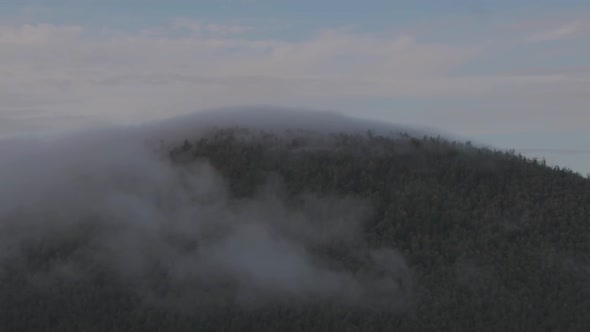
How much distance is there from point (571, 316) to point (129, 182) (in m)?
86.8

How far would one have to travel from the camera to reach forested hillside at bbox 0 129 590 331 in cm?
13475

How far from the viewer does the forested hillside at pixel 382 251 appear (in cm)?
13475

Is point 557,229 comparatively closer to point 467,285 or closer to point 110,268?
point 467,285

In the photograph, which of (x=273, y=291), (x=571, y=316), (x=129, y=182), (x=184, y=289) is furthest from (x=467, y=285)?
(x=129, y=182)

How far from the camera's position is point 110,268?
519 feet

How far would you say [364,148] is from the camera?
596 ft

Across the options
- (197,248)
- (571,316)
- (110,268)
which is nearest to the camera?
(571,316)

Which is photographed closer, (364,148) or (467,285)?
(467,285)

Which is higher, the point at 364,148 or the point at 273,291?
the point at 364,148

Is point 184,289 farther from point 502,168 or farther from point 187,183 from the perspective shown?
point 502,168

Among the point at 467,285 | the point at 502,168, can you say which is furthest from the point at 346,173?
the point at 467,285

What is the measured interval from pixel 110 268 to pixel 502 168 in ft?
219

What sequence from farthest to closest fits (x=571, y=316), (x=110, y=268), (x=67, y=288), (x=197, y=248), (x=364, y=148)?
(x=364, y=148)
(x=197, y=248)
(x=110, y=268)
(x=67, y=288)
(x=571, y=316)

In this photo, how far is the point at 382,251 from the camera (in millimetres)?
162625
